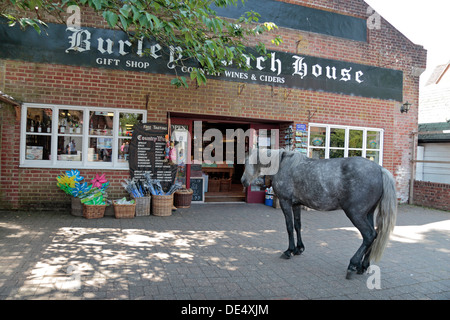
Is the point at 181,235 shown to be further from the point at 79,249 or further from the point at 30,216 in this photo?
the point at 30,216

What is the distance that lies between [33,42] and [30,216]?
410 cm

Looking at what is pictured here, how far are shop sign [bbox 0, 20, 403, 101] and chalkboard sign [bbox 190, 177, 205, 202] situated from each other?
313cm

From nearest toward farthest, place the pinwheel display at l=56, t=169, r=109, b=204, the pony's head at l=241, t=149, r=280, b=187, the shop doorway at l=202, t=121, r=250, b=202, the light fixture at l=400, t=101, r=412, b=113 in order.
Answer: the pony's head at l=241, t=149, r=280, b=187 → the pinwheel display at l=56, t=169, r=109, b=204 → the shop doorway at l=202, t=121, r=250, b=202 → the light fixture at l=400, t=101, r=412, b=113

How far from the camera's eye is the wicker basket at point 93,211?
7020mm

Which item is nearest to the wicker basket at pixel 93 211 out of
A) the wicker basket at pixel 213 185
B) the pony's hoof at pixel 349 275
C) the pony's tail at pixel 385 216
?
the wicker basket at pixel 213 185

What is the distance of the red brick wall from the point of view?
10.2 metres

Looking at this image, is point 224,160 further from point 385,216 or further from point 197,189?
point 385,216

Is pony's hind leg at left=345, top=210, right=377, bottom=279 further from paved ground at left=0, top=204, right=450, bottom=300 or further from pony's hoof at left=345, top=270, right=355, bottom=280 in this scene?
paved ground at left=0, top=204, right=450, bottom=300

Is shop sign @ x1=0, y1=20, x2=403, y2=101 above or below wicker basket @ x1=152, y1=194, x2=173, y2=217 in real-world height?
above

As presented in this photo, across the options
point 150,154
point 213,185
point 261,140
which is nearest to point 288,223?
point 150,154

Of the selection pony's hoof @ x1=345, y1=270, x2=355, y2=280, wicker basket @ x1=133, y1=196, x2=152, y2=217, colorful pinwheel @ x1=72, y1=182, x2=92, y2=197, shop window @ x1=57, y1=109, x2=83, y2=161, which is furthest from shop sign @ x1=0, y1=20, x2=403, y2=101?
pony's hoof @ x1=345, y1=270, x2=355, y2=280

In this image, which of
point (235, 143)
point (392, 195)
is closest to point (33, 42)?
point (235, 143)

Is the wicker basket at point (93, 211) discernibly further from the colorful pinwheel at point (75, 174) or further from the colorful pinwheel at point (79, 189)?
the colorful pinwheel at point (75, 174)

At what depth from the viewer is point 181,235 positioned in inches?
239
